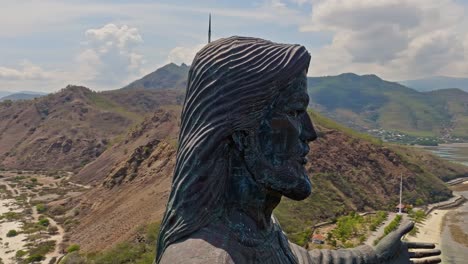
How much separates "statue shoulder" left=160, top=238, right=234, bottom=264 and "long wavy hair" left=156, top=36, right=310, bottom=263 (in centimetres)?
9

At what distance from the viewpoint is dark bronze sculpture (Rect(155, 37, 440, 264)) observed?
2797 millimetres

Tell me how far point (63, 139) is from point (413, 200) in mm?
64671

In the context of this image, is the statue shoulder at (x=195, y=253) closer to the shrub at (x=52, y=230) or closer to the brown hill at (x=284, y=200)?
the brown hill at (x=284, y=200)

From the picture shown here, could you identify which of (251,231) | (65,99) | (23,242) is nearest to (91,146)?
(65,99)

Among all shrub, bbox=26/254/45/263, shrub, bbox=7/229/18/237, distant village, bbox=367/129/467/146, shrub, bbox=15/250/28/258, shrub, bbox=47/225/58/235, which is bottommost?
distant village, bbox=367/129/467/146

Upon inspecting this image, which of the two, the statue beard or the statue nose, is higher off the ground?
the statue nose

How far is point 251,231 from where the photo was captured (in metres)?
2.97

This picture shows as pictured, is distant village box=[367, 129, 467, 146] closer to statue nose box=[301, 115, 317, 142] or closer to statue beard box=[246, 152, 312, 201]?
statue nose box=[301, 115, 317, 142]

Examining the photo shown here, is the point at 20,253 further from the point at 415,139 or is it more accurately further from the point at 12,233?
the point at 415,139

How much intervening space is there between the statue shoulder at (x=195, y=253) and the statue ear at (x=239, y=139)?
2.02ft

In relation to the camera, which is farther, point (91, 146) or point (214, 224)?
point (91, 146)

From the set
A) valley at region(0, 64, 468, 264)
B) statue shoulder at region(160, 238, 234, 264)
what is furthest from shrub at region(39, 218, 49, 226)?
statue shoulder at region(160, 238, 234, 264)

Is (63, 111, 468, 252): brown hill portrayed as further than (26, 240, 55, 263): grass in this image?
Yes

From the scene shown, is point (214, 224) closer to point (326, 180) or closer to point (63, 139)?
point (326, 180)
